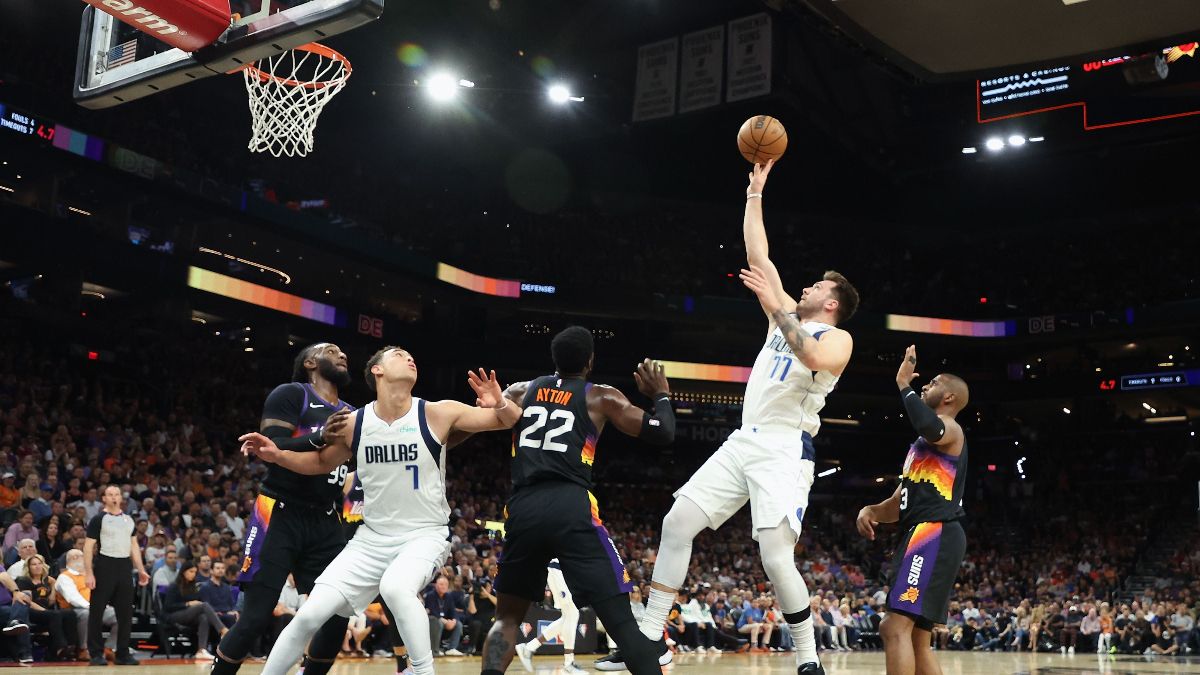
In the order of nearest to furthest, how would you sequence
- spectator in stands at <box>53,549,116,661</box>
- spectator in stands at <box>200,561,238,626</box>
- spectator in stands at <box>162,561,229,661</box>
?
spectator in stands at <box>53,549,116,661</box> → spectator in stands at <box>162,561,229,661</box> → spectator in stands at <box>200,561,238,626</box>

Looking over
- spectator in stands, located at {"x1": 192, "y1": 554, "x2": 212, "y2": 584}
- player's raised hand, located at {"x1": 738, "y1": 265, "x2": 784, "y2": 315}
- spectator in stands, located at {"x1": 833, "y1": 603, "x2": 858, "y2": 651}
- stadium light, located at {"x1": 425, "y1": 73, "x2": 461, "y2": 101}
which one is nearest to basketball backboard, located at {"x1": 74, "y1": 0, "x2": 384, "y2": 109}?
player's raised hand, located at {"x1": 738, "y1": 265, "x2": 784, "y2": 315}

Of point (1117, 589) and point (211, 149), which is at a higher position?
point (211, 149)

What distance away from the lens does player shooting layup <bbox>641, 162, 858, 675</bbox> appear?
5688 mm

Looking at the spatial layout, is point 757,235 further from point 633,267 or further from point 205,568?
point 633,267

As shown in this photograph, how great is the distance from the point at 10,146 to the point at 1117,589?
93.6ft

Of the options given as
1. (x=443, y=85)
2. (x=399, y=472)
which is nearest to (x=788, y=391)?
(x=399, y=472)

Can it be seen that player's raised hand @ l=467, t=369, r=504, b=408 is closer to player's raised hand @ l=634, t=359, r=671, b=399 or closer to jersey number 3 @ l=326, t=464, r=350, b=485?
player's raised hand @ l=634, t=359, r=671, b=399

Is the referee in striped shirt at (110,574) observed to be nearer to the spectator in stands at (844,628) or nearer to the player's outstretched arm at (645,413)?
the player's outstretched arm at (645,413)

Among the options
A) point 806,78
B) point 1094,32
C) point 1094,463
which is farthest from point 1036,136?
point 1094,463

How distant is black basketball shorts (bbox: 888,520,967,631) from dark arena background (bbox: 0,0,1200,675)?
4608mm

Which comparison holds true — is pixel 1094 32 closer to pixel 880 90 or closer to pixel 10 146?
pixel 880 90

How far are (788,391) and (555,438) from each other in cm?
136

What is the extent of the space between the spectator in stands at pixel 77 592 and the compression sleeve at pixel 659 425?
27.4ft

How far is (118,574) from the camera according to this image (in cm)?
1132
